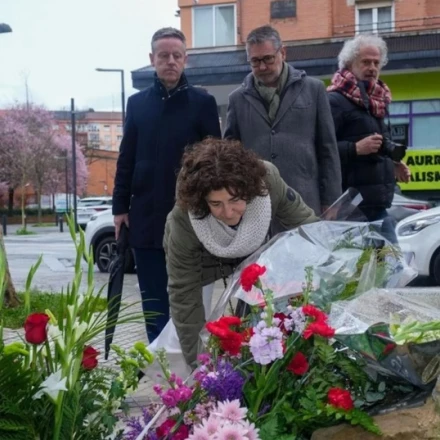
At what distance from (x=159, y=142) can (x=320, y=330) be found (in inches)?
86.8

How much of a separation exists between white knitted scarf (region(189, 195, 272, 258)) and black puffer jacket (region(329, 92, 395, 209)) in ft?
5.47

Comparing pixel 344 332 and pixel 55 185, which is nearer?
pixel 344 332

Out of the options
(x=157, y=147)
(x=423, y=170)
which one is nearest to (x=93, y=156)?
(x=423, y=170)

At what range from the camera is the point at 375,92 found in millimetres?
4746

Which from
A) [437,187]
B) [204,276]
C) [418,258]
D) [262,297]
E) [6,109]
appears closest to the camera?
[262,297]

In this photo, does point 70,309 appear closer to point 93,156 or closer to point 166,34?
point 166,34

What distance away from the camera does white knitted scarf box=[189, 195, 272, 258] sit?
10.3 ft

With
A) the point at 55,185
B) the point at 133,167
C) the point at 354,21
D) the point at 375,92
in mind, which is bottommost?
the point at 55,185

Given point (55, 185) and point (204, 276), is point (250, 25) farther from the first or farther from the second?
point (55, 185)

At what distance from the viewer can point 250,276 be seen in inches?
108

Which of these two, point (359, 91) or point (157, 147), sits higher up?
point (359, 91)

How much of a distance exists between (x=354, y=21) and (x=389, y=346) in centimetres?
2428

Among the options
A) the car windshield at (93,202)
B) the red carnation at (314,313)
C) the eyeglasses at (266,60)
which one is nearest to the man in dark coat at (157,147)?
the eyeglasses at (266,60)

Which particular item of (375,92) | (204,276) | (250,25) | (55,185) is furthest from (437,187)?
(55,185)
